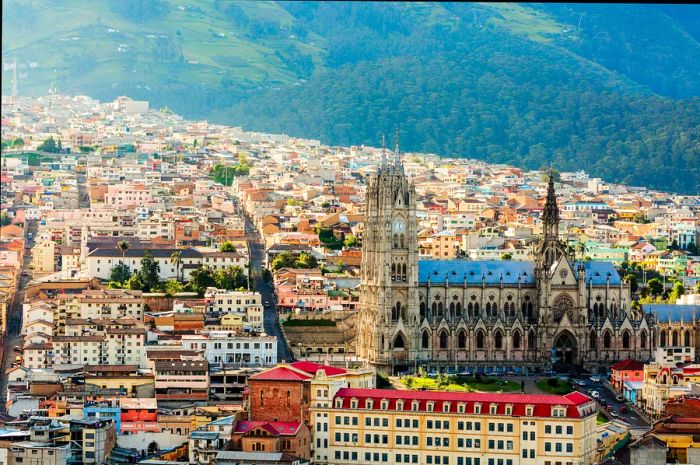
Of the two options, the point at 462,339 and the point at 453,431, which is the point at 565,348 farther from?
the point at 453,431

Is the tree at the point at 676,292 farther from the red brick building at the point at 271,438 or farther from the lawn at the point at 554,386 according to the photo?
the red brick building at the point at 271,438

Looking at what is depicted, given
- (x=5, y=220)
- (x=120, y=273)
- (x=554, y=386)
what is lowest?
(x=554, y=386)

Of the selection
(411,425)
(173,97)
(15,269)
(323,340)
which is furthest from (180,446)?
(173,97)

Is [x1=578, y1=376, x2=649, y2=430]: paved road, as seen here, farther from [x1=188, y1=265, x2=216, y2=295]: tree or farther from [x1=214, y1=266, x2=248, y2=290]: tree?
[x1=214, y1=266, x2=248, y2=290]: tree

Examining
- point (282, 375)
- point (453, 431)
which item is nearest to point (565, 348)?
point (282, 375)

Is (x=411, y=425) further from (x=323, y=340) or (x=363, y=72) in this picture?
(x=363, y=72)

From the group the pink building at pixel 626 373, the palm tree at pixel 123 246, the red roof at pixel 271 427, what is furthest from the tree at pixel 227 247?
the red roof at pixel 271 427

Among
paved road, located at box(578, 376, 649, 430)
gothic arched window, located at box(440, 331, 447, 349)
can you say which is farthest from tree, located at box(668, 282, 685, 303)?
paved road, located at box(578, 376, 649, 430)
